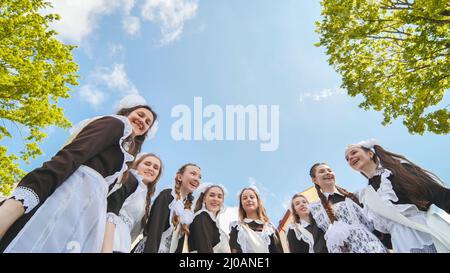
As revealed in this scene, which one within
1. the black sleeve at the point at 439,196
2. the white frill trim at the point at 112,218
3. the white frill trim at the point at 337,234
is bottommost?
the white frill trim at the point at 337,234

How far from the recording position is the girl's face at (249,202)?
14.6 ft

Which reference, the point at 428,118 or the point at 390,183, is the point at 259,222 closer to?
the point at 390,183

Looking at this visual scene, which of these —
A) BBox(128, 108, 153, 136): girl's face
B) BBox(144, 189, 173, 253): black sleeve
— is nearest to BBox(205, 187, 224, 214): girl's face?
BBox(144, 189, 173, 253): black sleeve

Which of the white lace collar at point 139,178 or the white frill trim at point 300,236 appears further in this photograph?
the white frill trim at point 300,236

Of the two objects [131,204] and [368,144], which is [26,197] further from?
[368,144]

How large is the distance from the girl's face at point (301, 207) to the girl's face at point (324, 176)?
0.41 m

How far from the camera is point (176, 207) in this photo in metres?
3.92

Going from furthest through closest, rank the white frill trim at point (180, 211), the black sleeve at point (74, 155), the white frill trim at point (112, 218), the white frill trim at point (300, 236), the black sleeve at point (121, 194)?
1. the white frill trim at point (300, 236)
2. the white frill trim at point (180, 211)
3. the black sleeve at point (121, 194)
4. the white frill trim at point (112, 218)
5. the black sleeve at point (74, 155)

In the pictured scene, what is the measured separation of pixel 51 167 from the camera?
7.53ft

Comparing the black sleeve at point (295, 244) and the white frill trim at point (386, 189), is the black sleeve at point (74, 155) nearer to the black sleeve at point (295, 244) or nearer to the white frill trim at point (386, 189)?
the black sleeve at point (295, 244)

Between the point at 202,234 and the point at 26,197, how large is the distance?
2.15 meters

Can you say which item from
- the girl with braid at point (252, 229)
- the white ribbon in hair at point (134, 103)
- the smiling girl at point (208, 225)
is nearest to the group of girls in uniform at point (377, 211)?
the girl with braid at point (252, 229)
